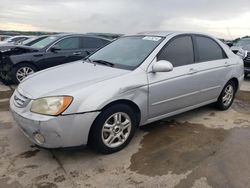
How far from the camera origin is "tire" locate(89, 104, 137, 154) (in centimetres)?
330

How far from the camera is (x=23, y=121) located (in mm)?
3229

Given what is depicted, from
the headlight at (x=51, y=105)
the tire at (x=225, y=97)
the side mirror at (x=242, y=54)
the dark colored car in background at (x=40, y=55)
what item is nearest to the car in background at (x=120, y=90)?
the headlight at (x=51, y=105)

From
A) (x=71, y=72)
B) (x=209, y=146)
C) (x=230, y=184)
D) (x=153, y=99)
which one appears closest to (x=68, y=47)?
(x=71, y=72)

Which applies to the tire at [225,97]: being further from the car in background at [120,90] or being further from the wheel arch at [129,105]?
the wheel arch at [129,105]

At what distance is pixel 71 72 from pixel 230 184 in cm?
241

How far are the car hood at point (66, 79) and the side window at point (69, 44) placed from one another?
154 inches

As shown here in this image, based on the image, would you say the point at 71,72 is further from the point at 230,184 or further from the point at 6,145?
the point at 230,184

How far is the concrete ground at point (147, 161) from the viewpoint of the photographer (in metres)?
2.97

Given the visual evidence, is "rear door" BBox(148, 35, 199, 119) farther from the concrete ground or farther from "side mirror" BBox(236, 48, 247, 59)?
"side mirror" BBox(236, 48, 247, 59)

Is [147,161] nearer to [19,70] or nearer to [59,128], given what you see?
[59,128]

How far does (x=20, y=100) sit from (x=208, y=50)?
3.19m

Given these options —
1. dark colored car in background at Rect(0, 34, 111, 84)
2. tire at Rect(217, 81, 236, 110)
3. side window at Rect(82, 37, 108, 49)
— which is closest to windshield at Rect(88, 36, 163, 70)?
tire at Rect(217, 81, 236, 110)

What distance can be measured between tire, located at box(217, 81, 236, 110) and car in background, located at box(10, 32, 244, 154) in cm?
16

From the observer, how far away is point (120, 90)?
3416mm
